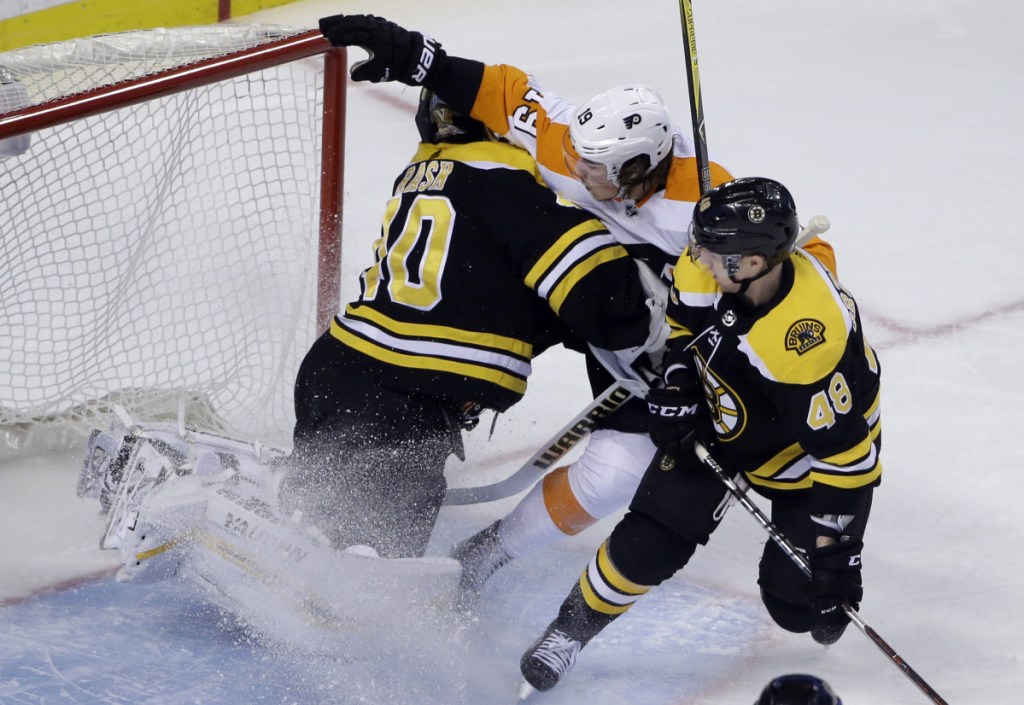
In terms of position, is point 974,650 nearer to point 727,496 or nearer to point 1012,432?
point 727,496

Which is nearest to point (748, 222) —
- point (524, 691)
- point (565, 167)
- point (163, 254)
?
point (565, 167)

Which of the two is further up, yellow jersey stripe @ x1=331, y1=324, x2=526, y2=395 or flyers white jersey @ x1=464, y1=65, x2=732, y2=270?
flyers white jersey @ x1=464, y1=65, x2=732, y2=270

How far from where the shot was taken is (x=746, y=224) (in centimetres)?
203

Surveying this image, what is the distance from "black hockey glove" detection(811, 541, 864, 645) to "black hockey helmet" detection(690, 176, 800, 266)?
1.55 feet

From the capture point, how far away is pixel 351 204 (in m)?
4.11

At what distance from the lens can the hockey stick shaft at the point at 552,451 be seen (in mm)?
2504

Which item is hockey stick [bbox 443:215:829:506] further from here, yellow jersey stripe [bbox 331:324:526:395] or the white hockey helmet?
the white hockey helmet

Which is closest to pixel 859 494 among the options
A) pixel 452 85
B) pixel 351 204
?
pixel 452 85

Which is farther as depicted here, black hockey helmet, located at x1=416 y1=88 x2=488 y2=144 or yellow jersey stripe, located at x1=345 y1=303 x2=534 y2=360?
black hockey helmet, located at x1=416 y1=88 x2=488 y2=144

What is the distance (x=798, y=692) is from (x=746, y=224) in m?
0.73

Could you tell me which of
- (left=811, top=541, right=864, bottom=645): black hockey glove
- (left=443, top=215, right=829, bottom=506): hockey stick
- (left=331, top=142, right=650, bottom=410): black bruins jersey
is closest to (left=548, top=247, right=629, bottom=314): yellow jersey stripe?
(left=331, top=142, right=650, bottom=410): black bruins jersey

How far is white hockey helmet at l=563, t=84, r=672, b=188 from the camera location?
2.25 m

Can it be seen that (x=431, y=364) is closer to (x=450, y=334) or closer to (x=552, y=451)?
(x=450, y=334)

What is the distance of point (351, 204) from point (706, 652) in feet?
6.71
